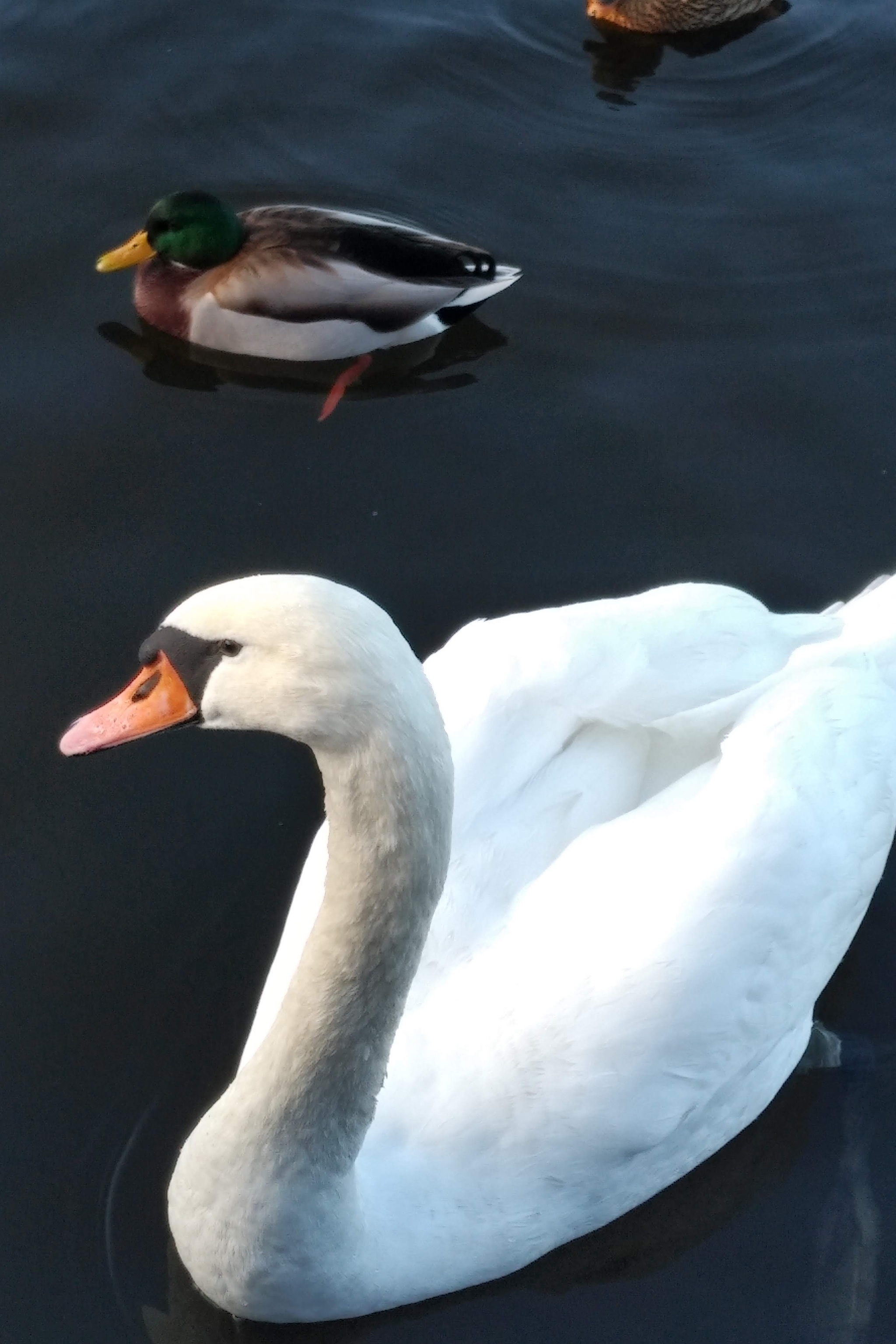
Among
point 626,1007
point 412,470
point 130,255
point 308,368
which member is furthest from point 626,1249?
point 130,255

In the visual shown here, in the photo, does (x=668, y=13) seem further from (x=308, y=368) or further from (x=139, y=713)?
(x=139, y=713)

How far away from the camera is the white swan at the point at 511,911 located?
303 centimetres

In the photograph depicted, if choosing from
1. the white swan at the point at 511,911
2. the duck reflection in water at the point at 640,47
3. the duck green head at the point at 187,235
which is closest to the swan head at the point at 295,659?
the white swan at the point at 511,911

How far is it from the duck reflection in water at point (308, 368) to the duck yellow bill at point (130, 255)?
249 mm

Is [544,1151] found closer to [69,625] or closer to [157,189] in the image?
[69,625]

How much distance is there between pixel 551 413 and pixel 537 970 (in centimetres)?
337

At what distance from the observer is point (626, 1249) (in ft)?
14.5

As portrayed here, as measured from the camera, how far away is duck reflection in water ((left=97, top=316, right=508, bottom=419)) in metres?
7.01

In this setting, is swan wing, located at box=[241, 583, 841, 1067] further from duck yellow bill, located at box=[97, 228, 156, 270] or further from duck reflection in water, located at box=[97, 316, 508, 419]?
duck yellow bill, located at box=[97, 228, 156, 270]

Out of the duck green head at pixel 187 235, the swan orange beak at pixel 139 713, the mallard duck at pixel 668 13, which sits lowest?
the duck green head at pixel 187 235

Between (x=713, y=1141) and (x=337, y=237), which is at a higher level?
(x=337, y=237)

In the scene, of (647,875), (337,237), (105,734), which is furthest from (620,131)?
(105,734)

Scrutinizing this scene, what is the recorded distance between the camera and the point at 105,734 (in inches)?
134

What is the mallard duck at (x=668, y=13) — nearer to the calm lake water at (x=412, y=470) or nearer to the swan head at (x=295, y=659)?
the calm lake water at (x=412, y=470)
